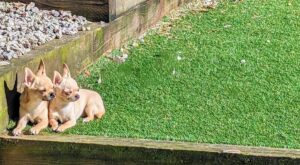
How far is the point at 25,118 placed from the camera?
15.8ft

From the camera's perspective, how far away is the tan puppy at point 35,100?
186 inches

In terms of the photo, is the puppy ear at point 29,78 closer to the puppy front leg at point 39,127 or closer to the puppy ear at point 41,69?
the puppy ear at point 41,69

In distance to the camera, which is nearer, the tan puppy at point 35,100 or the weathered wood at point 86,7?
the tan puppy at point 35,100

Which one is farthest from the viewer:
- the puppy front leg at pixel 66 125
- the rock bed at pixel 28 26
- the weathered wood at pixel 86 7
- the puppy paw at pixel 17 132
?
the weathered wood at pixel 86 7

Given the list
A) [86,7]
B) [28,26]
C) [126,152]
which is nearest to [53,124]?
[126,152]

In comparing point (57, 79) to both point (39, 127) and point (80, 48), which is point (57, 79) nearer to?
point (39, 127)

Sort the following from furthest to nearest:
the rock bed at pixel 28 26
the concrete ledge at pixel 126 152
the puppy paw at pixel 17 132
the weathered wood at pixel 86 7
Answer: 1. the weathered wood at pixel 86 7
2. the rock bed at pixel 28 26
3. the puppy paw at pixel 17 132
4. the concrete ledge at pixel 126 152

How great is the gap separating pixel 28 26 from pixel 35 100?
130cm

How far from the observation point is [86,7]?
21.1 feet

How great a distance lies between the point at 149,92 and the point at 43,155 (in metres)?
1.18

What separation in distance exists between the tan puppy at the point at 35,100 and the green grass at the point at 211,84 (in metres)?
0.25

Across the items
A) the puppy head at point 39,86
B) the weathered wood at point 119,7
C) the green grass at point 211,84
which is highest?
the puppy head at point 39,86

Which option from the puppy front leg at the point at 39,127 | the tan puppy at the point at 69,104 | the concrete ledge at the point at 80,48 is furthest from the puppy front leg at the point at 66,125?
the concrete ledge at the point at 80,48

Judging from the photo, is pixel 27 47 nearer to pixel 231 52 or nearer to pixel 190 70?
pixel 190 70
